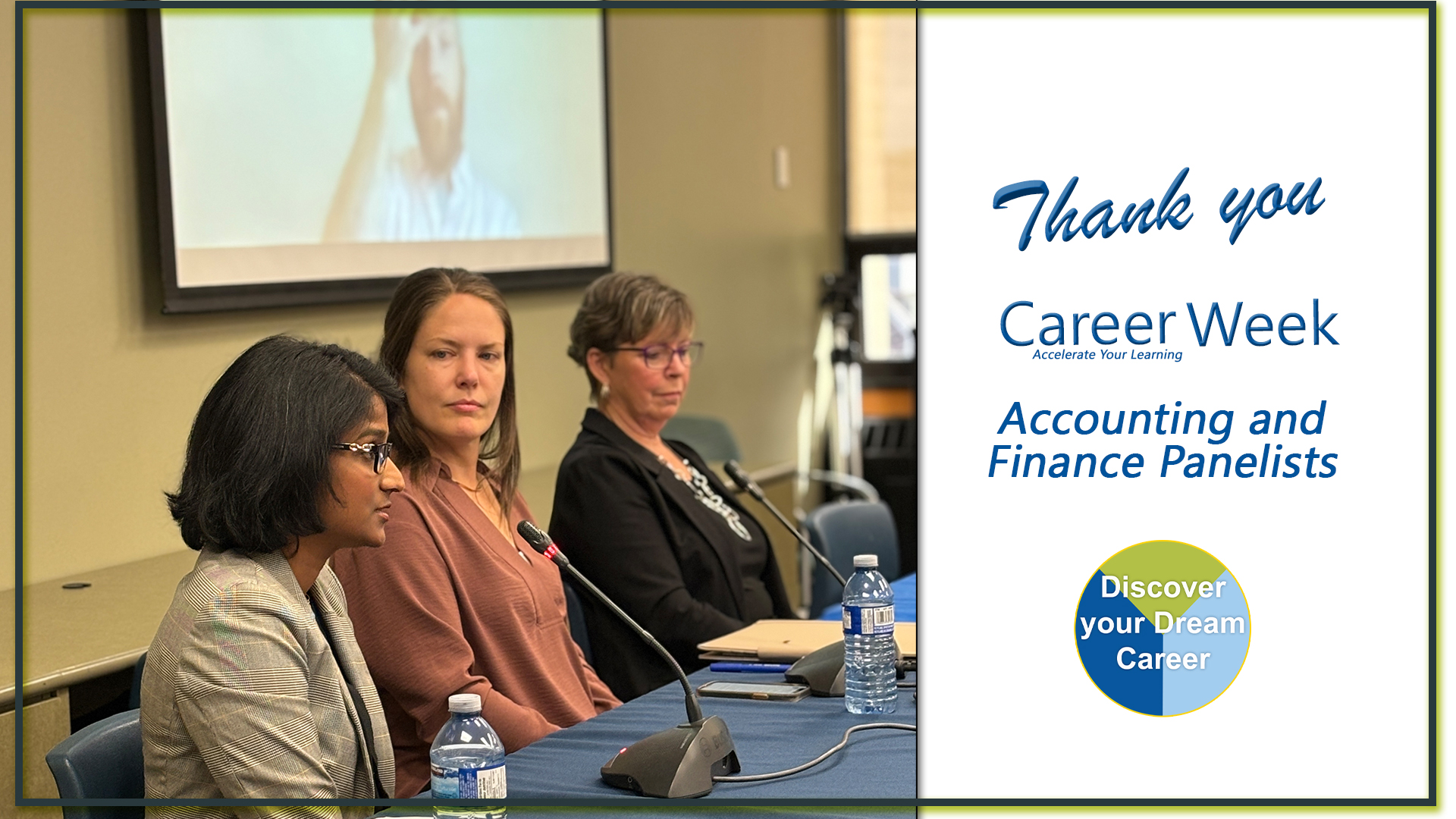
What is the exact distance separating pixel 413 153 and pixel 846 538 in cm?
134

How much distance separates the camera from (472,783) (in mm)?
1288

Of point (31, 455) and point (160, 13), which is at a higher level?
point (160, 13)

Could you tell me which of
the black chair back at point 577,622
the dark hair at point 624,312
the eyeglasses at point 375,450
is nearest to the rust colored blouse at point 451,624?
the black chair back at point 577,622

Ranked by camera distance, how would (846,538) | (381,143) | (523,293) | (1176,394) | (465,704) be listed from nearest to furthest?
(1176,394)
(465,704)
(846,538)
(381,143)
(523,293)

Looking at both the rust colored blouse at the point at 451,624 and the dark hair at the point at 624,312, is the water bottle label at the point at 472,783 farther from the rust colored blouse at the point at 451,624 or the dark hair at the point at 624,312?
the dark hair at the point at 624,312

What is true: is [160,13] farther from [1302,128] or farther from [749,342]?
[749,342]

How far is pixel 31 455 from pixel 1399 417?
79.5 inches

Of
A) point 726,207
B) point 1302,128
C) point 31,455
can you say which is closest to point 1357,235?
point 1302,128

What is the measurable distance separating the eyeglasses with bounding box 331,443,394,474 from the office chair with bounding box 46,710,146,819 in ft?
1.09

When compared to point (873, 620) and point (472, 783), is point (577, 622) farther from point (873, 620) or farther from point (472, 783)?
point (472, 783)

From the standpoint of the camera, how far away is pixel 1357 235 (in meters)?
1.19

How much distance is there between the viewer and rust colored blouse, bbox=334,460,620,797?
171 cm

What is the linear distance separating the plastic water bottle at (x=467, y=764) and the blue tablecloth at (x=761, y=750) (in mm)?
53

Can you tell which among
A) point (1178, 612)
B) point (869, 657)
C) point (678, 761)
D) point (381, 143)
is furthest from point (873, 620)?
point (381, 143)
